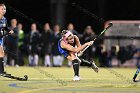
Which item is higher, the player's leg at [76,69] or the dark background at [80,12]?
the dark background at [80,12]

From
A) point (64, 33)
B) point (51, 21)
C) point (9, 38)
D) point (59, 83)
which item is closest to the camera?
point (59, 83)

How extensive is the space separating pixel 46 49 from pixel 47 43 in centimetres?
26

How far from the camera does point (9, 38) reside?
25.9 meters

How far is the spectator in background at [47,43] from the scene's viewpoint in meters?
26.4

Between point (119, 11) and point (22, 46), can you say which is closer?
point (22, 46)

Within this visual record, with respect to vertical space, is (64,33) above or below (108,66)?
above

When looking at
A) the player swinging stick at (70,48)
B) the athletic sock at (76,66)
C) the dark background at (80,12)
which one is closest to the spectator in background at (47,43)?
the player swinging stick at (70,48)

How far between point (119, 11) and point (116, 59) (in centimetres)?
1220

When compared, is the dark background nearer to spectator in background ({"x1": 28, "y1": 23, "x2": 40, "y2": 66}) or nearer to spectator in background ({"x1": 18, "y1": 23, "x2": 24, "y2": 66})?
spectator in background ({"x1": 18, "y1": 23, "x2": 24, "y2": 66})

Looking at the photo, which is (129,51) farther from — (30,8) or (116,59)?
(30,8)

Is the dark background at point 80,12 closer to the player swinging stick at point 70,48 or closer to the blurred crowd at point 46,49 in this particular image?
the blurred crowd at point 46,49

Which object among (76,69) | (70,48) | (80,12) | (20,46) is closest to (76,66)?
(76,69)

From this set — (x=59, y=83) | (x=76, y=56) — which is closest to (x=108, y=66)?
(x=76, y=56)

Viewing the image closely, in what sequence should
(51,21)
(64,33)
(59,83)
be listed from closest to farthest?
(59,83)
(64,33)
(51,21)
